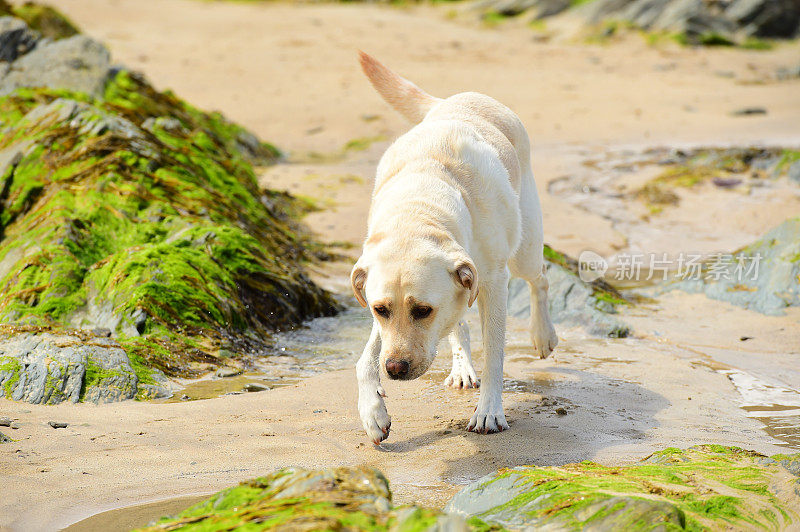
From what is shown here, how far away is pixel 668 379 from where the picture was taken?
17.9 feet

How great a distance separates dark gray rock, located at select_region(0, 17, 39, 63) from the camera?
1056 centimetres

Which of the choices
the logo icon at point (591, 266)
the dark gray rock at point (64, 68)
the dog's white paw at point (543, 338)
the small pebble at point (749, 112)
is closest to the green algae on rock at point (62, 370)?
the dog's white paw at point (543, 338)

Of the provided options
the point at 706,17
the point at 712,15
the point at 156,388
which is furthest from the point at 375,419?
the point at 712,15

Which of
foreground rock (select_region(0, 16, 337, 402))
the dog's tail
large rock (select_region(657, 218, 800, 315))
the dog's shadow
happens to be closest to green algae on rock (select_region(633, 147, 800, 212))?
large rock (select_region(657, 218, 800, 315))

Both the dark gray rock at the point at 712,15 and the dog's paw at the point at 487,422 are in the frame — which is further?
the dark gray rock at the point at 712,15

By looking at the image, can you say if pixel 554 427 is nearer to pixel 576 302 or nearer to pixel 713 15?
pixel 576 302

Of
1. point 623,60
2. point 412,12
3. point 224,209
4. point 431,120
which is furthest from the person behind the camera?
point 412,12

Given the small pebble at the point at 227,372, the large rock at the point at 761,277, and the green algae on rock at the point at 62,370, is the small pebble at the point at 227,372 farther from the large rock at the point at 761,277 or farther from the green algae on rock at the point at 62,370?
the large rock at the point at 761,277

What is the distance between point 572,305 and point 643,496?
3627 millimetres

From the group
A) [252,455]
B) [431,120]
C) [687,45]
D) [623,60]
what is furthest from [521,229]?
[687,45]

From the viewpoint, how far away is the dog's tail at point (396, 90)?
5.79 meters

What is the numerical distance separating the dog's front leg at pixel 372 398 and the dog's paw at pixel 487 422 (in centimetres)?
45

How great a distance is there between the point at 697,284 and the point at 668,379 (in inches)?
89.4

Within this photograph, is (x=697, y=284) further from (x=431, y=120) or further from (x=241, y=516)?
(x=241, y=516)
